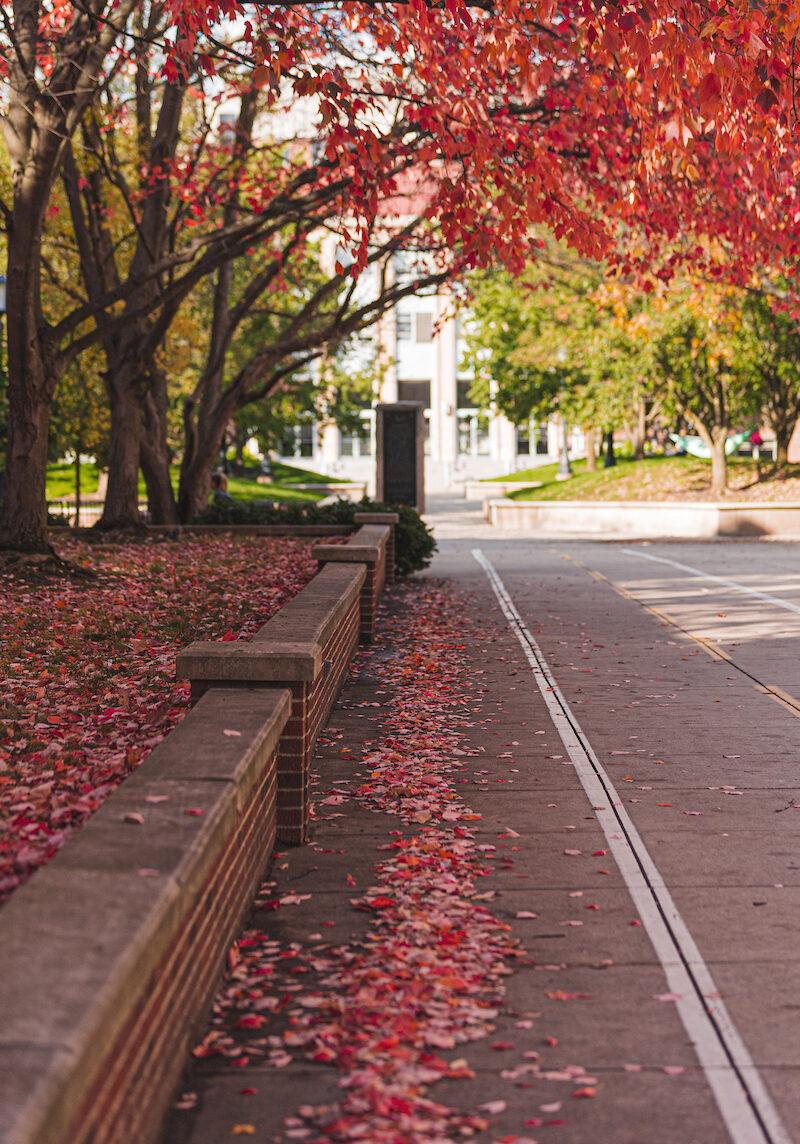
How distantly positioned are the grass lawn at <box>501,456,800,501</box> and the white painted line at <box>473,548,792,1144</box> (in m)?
27.9

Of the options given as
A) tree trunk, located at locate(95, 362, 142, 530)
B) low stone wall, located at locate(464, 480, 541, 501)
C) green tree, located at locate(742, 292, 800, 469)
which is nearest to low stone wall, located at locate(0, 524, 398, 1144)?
tree trunk, located at locate(95, 362, 142, 530)

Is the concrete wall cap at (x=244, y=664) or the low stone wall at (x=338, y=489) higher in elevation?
the low stone wall at (x=338, y=489)

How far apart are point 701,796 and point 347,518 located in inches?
514

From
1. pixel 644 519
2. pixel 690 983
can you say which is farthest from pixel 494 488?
pixel 690 983

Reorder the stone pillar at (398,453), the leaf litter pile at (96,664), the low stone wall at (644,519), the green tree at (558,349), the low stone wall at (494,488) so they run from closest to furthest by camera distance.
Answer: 1. the leaf litter pile at (96,664)
2. the low stone wall at (644,519)
3. the stone pillar at (398,453)
4. the green tree at (558,349)
5. the low stone wall at (494,488)

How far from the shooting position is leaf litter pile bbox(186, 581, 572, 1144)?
11.5 feet

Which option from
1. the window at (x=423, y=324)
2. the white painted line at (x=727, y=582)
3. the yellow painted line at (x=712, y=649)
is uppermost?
the window at (x=423, y=324)

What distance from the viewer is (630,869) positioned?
5.64 metres

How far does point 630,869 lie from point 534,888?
52cm

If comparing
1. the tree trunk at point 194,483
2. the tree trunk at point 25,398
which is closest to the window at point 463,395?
the tree trunk at point 194,483

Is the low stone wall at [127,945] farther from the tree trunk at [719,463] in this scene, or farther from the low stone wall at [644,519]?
the tree trunk at [719,463]

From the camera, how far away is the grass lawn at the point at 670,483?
1346 inches

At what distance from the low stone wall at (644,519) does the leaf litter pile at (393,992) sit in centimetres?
2335

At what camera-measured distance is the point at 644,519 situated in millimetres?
31219
